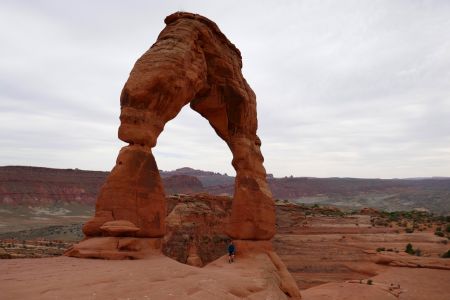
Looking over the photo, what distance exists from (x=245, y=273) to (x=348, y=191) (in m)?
120

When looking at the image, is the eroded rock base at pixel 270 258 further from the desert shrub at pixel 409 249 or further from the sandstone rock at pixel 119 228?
the desert shrub at pixel 409 249

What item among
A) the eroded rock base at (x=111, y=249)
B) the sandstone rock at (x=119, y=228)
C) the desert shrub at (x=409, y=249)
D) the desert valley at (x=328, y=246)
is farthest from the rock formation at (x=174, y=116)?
the desert shrub at (x=409, y=249)

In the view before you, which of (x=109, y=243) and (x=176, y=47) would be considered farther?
(x=176, y=47)

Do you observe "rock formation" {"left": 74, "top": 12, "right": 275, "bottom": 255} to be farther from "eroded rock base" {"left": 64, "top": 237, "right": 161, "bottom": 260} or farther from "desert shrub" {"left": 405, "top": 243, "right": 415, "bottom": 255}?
"desert shrub" {"left": 405, "top": 243, "right": 415, "bottom": 255}

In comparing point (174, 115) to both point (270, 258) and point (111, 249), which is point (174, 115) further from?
point (270, 258)

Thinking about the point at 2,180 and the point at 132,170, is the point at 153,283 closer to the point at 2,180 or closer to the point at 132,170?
the point at 132,170

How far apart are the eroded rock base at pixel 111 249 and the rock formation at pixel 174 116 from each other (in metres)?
0.27

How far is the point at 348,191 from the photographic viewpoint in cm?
12556

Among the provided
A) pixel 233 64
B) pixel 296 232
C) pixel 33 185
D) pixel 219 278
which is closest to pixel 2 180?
pixel 33 185

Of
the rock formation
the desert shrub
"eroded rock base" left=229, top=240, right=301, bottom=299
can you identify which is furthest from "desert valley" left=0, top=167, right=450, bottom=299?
"eroded rock base" left=229, top=240, right=301, bottom=299

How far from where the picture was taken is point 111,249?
34.9 ft

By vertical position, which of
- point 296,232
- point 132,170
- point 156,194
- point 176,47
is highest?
point 176,47

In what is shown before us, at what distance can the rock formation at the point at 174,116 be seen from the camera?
11852 millimetres

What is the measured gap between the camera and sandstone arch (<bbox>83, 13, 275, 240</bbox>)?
38.9 ft
